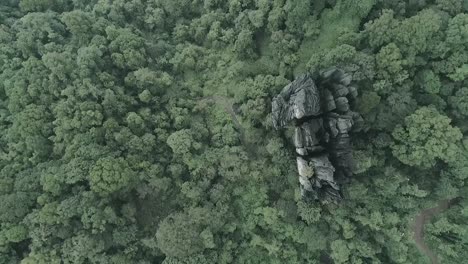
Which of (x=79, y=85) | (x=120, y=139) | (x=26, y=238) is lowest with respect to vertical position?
(x=26, y=238)

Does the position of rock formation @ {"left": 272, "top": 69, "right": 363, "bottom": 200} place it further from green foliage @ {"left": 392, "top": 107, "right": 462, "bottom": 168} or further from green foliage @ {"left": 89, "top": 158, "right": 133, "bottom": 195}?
green foliage @ {"left": 89, "top": 158, "right": 133, "bottom": 195}

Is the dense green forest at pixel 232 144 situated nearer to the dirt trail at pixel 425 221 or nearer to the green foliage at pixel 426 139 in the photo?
the green foliage at pixel 426 139

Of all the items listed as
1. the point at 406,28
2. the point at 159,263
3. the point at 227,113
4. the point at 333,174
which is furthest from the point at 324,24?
the point at 159,263

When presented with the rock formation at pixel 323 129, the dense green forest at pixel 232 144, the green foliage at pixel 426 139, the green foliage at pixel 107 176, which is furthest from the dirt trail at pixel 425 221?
the green foliage at pixel 107 176

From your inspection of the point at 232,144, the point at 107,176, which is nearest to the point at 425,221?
the point at 232,144

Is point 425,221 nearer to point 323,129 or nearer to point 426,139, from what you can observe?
point 426,139

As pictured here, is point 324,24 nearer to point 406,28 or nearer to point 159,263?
point 406,28
